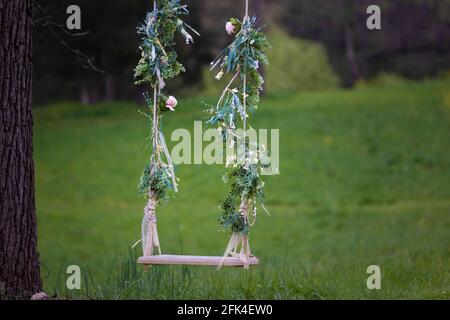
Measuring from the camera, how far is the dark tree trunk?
21.9ft

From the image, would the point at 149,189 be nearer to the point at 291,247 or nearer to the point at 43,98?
the point at 291,247

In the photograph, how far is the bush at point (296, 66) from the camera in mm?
36406

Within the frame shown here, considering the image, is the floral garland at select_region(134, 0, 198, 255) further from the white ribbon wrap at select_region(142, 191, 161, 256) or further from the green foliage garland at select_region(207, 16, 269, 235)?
the green foliage garland at select_region(207, 16, 269, 235)

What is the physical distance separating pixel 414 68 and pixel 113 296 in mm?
31554

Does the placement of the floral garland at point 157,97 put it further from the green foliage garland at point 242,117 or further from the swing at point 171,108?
the green foliage garland at point 242,117

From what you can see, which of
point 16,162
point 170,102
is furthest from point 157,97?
point 16,162

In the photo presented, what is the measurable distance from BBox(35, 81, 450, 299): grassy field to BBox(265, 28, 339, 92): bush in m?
9.92

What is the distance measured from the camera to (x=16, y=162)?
672cm

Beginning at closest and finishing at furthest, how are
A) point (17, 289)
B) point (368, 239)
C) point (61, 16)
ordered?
point (17, 289), point (368, 239), point (61, 16)

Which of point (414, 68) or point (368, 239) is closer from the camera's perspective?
point (368, 239)

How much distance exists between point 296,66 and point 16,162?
31.2 m

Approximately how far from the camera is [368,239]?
14484 millimetres

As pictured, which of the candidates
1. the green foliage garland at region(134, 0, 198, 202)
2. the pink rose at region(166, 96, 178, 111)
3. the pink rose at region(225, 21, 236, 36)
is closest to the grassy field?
the green foliage garland at region(134, 0, 198, 202)
